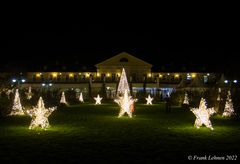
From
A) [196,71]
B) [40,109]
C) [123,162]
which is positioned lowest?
[123,162]

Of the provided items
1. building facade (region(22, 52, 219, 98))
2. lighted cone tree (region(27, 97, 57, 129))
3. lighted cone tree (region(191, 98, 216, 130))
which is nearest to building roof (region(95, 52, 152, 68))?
building facade (region(22, 52, 219, 98))

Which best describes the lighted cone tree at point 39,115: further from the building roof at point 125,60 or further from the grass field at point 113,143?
the building roof at point 125,60

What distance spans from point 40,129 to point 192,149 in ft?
23.0

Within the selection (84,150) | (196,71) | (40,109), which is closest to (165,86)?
(196,71)

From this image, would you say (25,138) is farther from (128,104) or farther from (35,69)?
(35,69)

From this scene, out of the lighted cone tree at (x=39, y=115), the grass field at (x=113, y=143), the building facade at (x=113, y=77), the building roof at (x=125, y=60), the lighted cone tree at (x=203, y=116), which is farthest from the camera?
the building roof at (x=125, y=60)

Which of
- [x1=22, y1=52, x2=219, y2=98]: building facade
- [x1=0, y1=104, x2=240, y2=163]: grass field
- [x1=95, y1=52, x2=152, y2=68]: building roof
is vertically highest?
[x1=95, y1=52, x2=152, y2=68]: building roof

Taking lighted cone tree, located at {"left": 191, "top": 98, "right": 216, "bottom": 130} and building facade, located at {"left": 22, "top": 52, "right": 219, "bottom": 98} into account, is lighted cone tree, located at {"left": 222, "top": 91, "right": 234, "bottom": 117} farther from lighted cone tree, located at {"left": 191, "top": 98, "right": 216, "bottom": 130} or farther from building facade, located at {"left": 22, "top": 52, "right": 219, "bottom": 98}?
building facade, located at {"left": 22, "top": 52, "right": 219, "bottom": 98}

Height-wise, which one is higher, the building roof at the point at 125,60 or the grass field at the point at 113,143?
the building roof at the point at 125,60

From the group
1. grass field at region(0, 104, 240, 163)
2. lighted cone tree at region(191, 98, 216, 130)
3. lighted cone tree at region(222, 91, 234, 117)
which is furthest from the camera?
lighted cone tree at region(222, 91, 234, 117)

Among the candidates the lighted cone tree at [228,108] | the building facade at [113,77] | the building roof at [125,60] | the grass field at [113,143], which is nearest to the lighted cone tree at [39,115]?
the grass field at [113,143]

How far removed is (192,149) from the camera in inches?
483

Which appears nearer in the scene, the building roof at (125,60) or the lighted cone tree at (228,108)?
the lighted cone tree at (228,108)

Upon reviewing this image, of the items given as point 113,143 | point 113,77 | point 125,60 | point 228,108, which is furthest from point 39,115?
point 113,77
